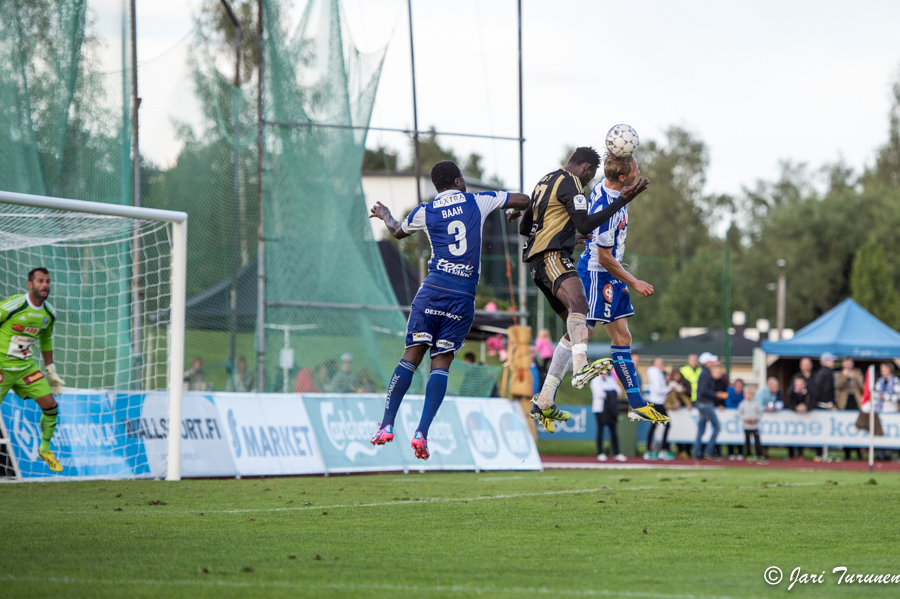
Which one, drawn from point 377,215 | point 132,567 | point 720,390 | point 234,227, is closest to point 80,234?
Answer: point 234,227

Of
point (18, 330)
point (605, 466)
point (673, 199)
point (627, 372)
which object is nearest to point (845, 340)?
point (605, 466)

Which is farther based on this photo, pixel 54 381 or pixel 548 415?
pixel 54 381

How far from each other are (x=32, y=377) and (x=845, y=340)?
878 inches

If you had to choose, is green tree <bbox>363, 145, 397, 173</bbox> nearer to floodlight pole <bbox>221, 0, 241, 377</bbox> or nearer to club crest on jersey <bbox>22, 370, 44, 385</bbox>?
floodlight pole <bbox>221, 0, 241, 377</bbox>

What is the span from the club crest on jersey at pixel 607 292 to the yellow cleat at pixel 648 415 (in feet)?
3.55

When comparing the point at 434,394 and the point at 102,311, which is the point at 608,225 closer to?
the point at 434,394

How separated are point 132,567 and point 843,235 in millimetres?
66178

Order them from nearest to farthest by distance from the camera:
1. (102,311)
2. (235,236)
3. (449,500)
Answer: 1. (449,500)
2. (102,311)
3. (235,236)

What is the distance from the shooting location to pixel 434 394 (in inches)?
355

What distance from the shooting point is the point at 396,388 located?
29.5 ft

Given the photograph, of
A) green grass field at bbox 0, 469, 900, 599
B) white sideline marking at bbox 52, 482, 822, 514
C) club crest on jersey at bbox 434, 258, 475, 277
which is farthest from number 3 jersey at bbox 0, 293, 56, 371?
club crest on jersey at bbox 434, 258, 475, 277

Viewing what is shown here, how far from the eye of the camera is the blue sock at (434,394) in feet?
29.0

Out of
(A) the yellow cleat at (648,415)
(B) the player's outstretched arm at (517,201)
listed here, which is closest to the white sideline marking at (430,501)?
(A) the yellow cleat at (648,415)

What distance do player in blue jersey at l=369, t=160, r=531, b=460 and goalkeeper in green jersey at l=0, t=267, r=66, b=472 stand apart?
5260 millimetres
